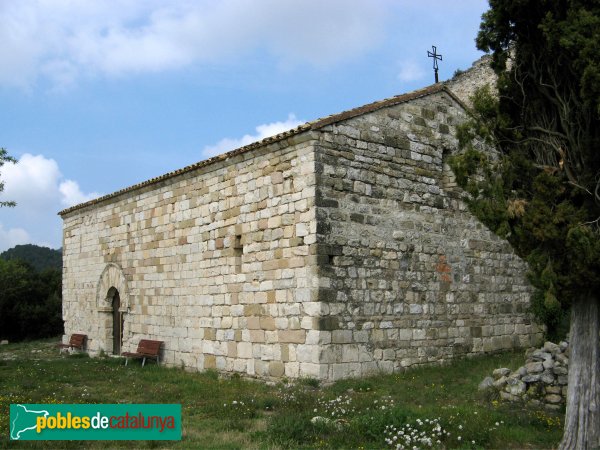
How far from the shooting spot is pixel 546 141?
6.09 metres

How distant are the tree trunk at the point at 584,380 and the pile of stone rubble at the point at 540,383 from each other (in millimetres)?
1727

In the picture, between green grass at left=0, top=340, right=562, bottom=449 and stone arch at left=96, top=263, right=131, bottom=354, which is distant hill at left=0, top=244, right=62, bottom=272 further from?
green grass at left=0, top=340, right=562, bottom=449

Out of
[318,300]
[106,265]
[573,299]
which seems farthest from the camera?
[106,265]

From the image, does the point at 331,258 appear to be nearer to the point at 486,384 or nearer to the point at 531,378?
the point at 486,384

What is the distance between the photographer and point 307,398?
7.71 m

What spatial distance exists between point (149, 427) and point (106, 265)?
893 cm

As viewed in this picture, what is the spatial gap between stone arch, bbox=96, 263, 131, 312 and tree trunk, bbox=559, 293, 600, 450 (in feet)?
33.9

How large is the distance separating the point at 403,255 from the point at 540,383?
126 inches

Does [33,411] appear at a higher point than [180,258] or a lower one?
lower

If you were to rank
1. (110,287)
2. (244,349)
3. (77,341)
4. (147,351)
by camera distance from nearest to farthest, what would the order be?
1. (244,349)
2. (147,351)
3. (110,287)
4. (77,341)

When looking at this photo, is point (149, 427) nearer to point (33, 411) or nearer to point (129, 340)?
point (33, 411)

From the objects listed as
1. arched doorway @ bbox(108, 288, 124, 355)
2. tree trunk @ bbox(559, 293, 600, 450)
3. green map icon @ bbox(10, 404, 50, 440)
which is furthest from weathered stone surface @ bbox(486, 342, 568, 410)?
arched doorway @ bbox(108, 288, 124, 355)

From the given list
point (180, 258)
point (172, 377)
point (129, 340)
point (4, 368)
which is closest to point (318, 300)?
point (172, 377)

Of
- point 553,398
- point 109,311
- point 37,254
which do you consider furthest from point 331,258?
point 37,254
